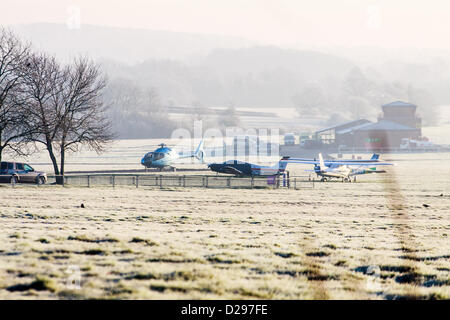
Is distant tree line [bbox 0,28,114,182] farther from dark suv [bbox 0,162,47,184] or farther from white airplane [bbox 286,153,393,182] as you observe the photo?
white airplane [bbox 286,153,393,182]

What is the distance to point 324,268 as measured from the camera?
35.1 ft

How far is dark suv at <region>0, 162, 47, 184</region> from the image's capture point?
36938 millimetres

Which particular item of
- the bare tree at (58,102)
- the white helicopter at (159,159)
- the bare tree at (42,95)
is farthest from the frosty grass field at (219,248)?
the white helicopter at (159,159)

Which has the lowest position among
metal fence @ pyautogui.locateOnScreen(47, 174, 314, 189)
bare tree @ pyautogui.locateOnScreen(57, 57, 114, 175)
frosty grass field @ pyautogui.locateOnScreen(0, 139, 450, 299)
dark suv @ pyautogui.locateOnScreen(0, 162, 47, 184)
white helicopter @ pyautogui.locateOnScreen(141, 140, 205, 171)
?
frosty grass field @ pyautogui.locateOnScreen(0, 139, 450, 299)

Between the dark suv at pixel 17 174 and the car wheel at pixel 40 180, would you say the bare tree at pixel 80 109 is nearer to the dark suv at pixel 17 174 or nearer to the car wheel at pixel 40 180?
Answer: the car wheel at pixel 40 180

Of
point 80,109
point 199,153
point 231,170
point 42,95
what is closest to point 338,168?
point 231,170

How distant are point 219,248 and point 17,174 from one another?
28706 mm

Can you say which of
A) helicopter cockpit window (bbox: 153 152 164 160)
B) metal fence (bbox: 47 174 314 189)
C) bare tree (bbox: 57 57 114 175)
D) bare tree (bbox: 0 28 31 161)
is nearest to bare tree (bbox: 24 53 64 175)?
bare tree (bbox: 57 57 114 175)

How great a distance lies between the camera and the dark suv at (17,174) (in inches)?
1454

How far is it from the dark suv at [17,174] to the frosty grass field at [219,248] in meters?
6.40

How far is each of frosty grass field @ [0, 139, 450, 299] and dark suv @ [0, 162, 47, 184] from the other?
21.0 ft

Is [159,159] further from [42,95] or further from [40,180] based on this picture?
[40,180]
